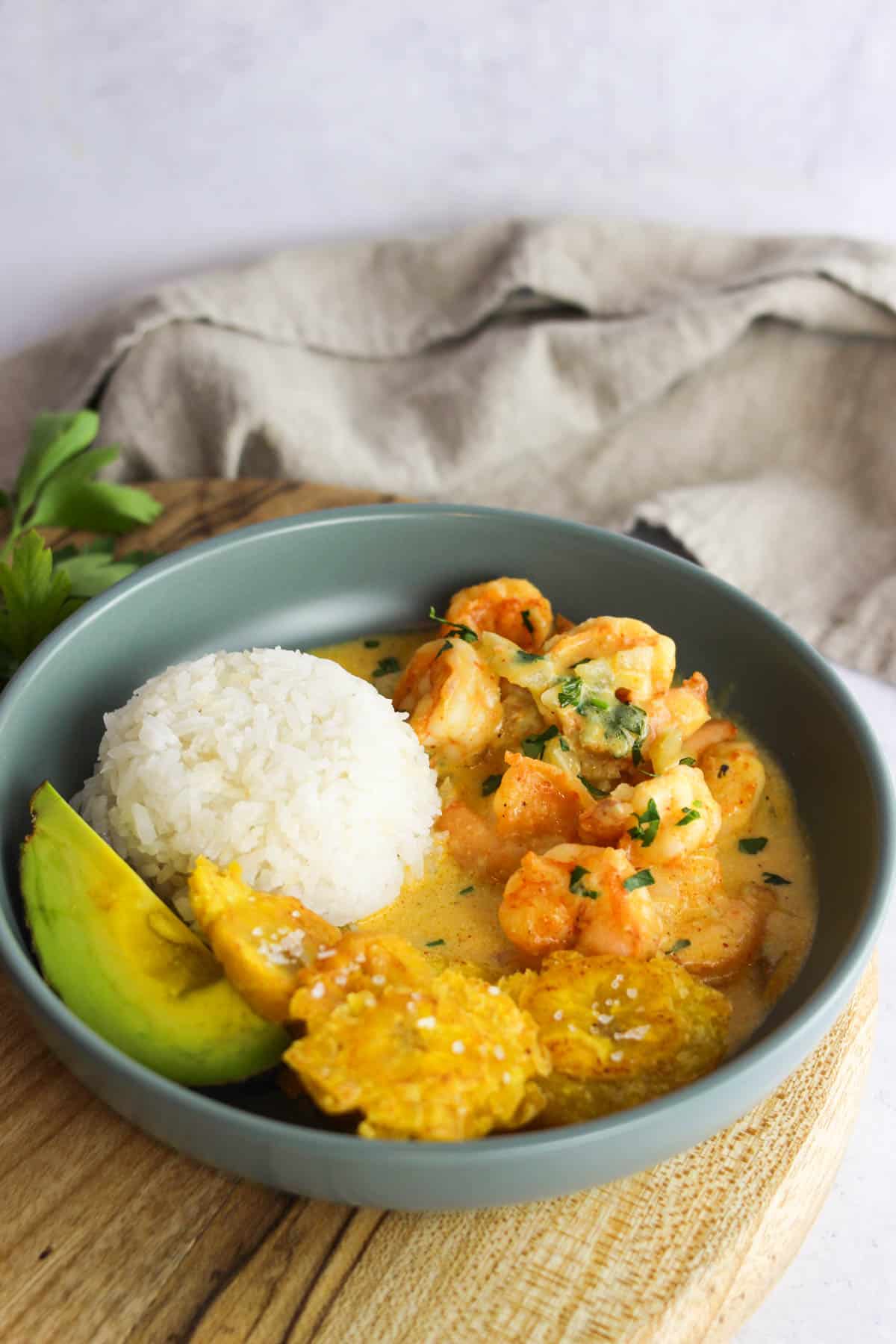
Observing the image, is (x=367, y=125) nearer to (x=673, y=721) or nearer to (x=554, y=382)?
(x=554, y=382)

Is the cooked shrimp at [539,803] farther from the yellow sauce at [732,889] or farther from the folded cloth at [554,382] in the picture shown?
the folded cloth at [554,382]

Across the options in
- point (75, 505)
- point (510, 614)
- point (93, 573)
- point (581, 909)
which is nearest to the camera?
point (581, 909)

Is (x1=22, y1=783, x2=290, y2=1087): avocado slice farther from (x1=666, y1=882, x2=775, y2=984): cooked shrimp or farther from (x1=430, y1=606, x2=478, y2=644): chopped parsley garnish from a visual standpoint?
(x1=430, y1=606, x2=478, y2=644): chopped parsley garnish

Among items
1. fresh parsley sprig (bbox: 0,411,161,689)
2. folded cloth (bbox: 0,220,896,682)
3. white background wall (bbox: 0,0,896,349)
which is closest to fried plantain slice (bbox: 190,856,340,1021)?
fresh parsley sprig (bbox: 0,411,161,689)

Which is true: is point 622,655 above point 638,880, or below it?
above

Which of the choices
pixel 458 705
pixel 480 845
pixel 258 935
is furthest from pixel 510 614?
pixel 258 935

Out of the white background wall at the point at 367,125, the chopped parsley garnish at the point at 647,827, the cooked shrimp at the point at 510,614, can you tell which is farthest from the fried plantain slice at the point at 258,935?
the white background wall at the point at 367,125
